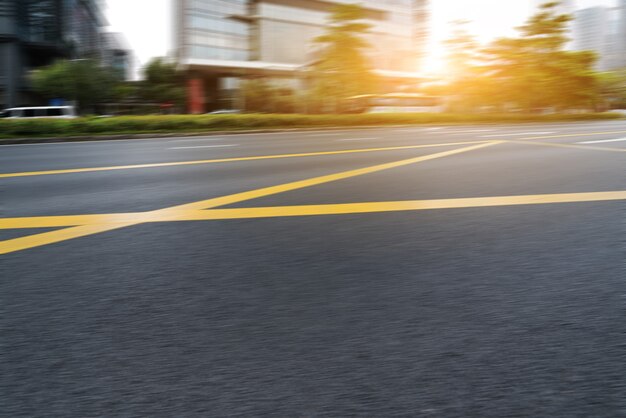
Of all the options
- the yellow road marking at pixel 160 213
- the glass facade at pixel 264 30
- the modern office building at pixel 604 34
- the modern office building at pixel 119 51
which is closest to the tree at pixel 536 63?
the glass facade at pixel 264 30

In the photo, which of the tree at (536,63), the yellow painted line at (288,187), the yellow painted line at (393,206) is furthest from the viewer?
the tree at (536,63)

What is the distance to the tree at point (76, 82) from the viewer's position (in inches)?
1451

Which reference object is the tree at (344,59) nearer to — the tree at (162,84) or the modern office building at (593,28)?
the tree at (162,84)

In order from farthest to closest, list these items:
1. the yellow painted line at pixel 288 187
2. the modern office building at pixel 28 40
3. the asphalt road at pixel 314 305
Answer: the modern office building at pixel 28 40
the yellow painted line at pixel 288 187
the asphalt road at pixel 314 305

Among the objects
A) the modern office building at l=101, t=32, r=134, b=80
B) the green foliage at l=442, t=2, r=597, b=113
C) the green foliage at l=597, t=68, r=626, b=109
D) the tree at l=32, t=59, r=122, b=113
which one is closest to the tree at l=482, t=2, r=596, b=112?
the green foliage at l=442, t=2, r=597, b=113

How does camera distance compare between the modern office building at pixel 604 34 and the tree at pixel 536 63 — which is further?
the modern office building at pixel 604 34

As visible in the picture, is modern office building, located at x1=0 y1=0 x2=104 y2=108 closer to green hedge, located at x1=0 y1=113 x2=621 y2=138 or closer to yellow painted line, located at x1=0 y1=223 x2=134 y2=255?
green hedge, located at x1=0 y1=113 x2=621 y2=138

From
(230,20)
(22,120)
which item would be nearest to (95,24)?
(230,20)

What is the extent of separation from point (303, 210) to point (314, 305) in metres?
2.11

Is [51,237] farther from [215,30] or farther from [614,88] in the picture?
[614,88]

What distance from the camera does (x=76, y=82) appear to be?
121 feet

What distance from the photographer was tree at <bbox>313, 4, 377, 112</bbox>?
91.0 feet

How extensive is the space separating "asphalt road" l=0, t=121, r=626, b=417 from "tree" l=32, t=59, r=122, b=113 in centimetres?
3556

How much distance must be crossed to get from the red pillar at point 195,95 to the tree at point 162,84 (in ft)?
4.52
